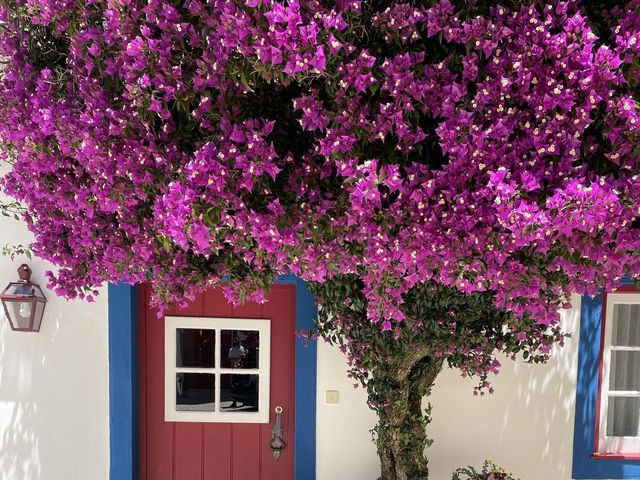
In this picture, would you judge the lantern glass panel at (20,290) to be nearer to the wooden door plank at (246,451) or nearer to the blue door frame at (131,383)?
the blue door frame at (131,383)

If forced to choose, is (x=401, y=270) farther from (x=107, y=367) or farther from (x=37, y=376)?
(x=37, y=376)

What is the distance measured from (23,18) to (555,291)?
110 inches

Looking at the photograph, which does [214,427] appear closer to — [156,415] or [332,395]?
[156,415]

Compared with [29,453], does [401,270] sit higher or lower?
higher

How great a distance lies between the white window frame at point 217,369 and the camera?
403 centimetres

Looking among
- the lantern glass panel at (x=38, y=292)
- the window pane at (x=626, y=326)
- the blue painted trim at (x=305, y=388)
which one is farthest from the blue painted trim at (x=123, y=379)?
the window pane at (x=626, y=326)

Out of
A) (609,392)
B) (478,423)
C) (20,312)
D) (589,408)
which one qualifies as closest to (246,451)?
(478,423)

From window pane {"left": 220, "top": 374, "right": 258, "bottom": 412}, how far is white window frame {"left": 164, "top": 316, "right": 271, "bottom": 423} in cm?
3

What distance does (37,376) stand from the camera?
402cm

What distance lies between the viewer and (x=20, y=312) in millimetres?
3842

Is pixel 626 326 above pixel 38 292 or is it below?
below

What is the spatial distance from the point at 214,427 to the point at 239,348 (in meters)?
0.64

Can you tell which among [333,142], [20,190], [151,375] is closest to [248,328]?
[151,375]

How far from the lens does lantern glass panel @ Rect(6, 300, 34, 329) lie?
382 cm
